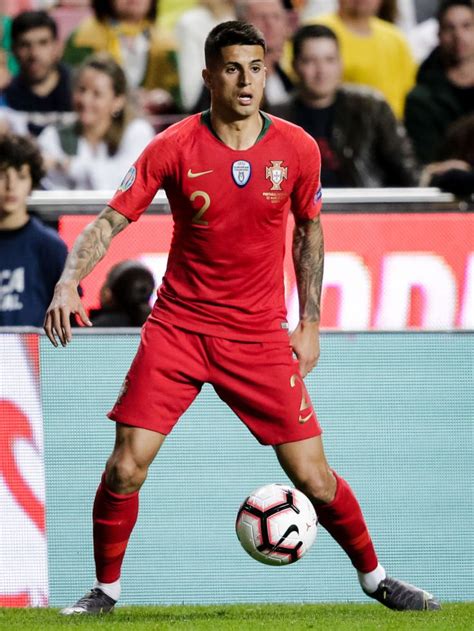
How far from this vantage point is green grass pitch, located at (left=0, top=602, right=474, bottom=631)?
5.34 m

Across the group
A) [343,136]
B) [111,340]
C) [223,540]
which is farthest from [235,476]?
[343,136]

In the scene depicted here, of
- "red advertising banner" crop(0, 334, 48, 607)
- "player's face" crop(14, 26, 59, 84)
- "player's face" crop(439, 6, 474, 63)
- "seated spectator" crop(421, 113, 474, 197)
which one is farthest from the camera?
"player's face" crop(14, 26, 59, 84)

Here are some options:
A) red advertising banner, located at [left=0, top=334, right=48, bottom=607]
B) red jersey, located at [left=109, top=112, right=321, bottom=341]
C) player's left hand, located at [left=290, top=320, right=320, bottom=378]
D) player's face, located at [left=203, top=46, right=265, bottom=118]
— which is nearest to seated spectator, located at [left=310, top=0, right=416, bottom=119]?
red advertising banner, located at [left=0, top=334, right=48, bottom=607]

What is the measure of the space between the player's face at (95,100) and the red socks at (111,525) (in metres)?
4.69

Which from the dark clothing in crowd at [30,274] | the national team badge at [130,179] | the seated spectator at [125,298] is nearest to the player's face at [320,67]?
the seated spectator at [125,298]

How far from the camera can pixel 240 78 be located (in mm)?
5375

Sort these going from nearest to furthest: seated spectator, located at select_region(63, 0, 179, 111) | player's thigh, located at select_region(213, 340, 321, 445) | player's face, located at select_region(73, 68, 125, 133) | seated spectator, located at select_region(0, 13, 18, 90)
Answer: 1. player's thigh, located at select_region(213, 340, 321, 445)
2. player's face, located at select_region(73, 68, 125, 133)
3. seated spectator, located at select_region(63, 0, 179, 111)
4. seated spectator, located at select_region(0, 13, 18, 90)

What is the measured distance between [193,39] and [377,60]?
4.98ft

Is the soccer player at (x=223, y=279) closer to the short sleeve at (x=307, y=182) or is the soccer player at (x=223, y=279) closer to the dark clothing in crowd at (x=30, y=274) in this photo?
the short sleeve at (x=307, y=182)

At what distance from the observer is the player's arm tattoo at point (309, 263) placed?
579cm

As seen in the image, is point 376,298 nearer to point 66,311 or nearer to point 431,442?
point 431,442

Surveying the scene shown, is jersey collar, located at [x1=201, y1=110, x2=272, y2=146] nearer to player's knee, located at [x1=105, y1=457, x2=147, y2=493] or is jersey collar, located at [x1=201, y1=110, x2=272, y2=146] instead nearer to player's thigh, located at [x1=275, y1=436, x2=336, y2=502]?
player's thigh, located at [x1=275, y1=436, x2=336, y2=502]

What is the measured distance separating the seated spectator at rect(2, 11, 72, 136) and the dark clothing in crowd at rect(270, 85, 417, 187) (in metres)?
1.93

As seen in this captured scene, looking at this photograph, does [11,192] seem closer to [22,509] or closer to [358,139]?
[22,509]
